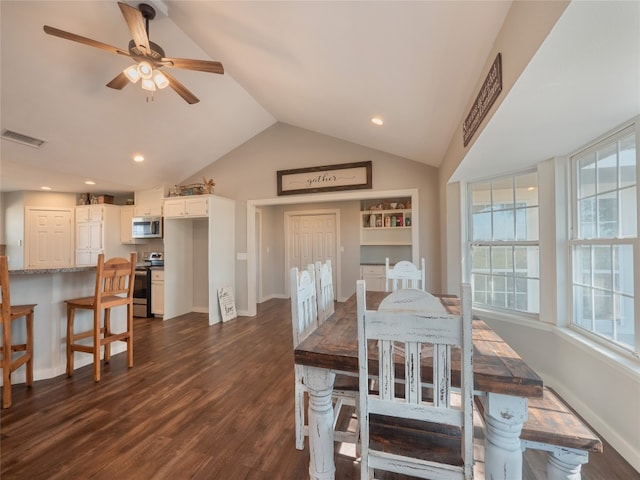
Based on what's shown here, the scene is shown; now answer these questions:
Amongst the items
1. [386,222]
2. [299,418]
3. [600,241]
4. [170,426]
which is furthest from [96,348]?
[386,222]

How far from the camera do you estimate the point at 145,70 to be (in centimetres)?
220

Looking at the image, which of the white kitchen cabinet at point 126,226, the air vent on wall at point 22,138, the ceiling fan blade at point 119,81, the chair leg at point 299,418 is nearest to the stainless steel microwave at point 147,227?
the white kitchen cabinet at point 126,226

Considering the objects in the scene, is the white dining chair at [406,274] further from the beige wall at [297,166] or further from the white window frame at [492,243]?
the beige wall at [297,166]

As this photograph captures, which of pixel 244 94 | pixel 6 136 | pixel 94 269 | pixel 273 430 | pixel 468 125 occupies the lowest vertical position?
pixel 273 430

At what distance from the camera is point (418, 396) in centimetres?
101

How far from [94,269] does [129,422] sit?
1568 millimetres

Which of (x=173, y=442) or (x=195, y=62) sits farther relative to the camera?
(x=195, y=62)

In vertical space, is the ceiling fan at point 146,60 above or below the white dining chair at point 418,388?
above

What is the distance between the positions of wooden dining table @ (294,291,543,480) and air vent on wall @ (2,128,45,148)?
3.94m

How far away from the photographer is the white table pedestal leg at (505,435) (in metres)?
1.00

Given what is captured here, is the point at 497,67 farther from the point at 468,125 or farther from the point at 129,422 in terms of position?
the point at 129,422

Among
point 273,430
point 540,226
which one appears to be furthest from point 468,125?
point 273,430

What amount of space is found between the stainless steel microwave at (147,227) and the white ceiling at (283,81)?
80cm

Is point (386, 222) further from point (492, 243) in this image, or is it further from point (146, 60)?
point (146, 60)
